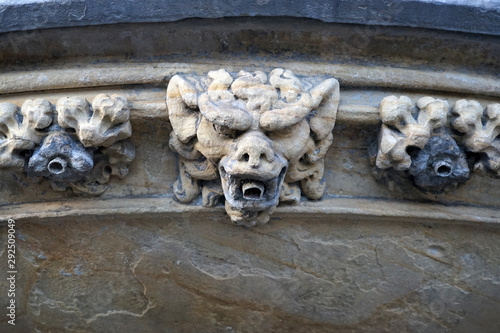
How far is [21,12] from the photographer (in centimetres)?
124

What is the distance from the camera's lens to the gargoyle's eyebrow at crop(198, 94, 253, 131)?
3.82ft

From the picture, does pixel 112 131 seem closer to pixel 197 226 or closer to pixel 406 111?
pixel 197 226

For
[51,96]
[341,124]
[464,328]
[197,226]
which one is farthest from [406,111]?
[51,96]

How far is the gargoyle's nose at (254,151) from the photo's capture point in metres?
1.16

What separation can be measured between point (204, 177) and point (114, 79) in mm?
350

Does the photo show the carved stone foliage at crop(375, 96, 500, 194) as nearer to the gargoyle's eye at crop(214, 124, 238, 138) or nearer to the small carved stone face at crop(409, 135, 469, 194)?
the small carved stone face at crop(409, 135, 469, 194)

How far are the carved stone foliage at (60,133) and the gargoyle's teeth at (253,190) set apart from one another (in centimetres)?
34

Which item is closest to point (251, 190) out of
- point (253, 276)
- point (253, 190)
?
point (253, 190)

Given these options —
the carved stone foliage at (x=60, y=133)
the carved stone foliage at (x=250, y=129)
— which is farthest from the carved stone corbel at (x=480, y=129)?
the carved stone foliage at (x=60, y=133)

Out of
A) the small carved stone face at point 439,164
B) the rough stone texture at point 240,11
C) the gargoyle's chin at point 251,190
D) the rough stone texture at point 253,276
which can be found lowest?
the rough stone texture at point 253,276

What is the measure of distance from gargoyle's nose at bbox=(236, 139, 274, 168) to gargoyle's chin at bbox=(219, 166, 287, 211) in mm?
45

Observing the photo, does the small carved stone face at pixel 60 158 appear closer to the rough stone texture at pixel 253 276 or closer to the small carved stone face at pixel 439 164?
the rough stone texture at pixel 253 276

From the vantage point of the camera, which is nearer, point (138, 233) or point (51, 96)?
point (51, 96)

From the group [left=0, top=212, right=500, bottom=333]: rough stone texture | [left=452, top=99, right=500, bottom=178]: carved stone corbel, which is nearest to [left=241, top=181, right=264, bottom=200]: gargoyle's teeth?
[left=0, top=212, right=500, bottom=333]: rough stone texture
